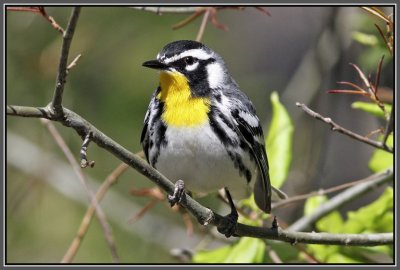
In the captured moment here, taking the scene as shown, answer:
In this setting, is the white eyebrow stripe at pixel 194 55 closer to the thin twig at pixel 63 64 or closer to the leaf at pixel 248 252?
the leaf at pixel 248 252

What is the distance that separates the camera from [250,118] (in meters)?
2.73

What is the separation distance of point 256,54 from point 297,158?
156 cm

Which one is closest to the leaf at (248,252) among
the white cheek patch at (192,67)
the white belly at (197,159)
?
the white belly at (197,159)

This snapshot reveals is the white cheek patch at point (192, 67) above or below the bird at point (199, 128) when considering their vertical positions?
above

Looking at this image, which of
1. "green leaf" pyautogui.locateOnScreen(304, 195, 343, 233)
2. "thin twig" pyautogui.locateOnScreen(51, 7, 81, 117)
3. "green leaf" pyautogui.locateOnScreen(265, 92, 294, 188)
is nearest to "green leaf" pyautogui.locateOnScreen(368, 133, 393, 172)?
"green leaf" pyautogui.locateOnScreen(304, 195, 343, 233)

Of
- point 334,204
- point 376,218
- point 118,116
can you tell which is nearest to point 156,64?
point 334,204

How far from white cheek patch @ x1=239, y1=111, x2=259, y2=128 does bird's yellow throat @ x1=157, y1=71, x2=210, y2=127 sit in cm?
17

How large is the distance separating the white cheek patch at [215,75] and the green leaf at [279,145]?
11.8 inches

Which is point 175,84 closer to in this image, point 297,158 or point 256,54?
point 297,158

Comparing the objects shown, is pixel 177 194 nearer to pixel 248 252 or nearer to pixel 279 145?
pixel 248 252

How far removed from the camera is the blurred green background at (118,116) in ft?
12.9

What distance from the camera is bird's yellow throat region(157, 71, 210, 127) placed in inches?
99.8

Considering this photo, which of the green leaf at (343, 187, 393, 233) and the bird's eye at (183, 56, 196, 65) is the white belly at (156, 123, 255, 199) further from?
the green leaf at (343, 187, 393, 233)

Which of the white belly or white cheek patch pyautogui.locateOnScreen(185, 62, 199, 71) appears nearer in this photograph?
the white belly
